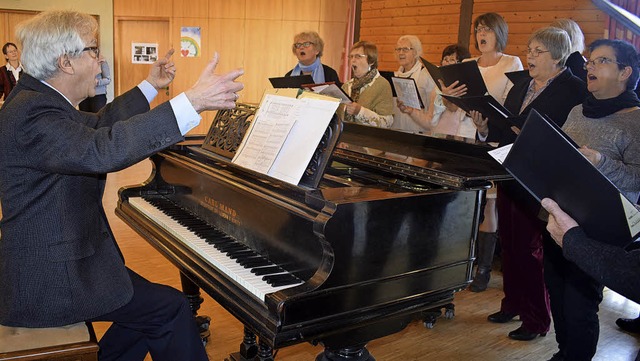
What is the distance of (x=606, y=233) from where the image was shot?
5.31 ft

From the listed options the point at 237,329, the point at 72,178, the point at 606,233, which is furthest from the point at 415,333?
the point at 72,178

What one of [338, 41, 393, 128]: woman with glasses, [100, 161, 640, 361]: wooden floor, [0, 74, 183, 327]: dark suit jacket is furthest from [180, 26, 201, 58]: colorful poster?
[0, 74, 183, 327]: dark suit jacket

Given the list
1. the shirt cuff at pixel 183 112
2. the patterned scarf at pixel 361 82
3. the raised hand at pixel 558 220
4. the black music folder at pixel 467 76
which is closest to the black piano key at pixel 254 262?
the shirt cuff at pixel 183 112

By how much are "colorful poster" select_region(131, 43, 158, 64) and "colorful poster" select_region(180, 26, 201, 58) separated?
67 centimetres

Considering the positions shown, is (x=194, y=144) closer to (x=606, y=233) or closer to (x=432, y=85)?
(x=606, y=233)

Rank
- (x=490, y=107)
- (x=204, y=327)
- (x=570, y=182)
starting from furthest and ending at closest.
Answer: (x=204, y=327)
(x=490, y=107)
(x=570, y=182)

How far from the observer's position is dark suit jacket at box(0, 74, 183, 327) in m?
1.60

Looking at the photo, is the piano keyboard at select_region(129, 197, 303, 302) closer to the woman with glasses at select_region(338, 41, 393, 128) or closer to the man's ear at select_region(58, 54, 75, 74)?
the man's ear at select_region(58, 54, 75, 74)

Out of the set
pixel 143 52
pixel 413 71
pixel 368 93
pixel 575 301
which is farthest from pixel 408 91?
pixel 143 52

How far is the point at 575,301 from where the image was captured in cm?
259

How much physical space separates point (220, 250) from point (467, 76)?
183 centimetres

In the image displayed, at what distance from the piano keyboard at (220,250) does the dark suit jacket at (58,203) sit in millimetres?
337

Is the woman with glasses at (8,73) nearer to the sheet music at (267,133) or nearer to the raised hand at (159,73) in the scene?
the raised hand at (159,73)

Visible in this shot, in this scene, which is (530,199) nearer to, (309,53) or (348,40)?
(309,53)
